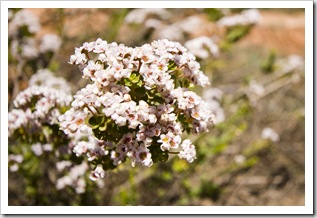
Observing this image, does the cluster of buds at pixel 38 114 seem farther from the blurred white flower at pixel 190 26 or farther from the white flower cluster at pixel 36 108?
the blurred white flower at pixel 190 26

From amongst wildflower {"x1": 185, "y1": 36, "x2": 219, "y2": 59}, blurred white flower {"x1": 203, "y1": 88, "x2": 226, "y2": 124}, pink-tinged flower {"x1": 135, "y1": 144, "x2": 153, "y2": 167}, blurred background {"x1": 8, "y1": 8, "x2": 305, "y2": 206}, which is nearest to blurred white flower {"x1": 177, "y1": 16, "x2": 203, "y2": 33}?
blurred background {"x1": 8, "y1": 8, "x2": 305, "y2": 206}

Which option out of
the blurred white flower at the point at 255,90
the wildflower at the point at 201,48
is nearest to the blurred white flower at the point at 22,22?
the wildflower at the point at 201,48

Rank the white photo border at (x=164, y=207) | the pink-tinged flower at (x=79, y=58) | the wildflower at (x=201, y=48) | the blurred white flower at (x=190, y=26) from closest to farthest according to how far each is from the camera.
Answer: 1. the pink-tinged flower at (x=79, y=58)
2. the white photo border at (x=164, y=207)
3. the wildflower at (x=201, y=48)
4. the blurred white flower at (x=190, y=26)

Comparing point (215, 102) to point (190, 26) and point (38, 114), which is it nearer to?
point (190, 26)

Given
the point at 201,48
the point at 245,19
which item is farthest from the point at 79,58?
the point at 245,19

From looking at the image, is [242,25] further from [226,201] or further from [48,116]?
[48,116]

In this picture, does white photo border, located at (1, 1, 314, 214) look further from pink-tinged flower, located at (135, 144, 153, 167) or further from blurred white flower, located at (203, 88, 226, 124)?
pink-tinged flower, located at (135, 144, 153, 167)
